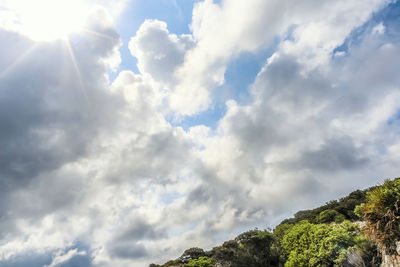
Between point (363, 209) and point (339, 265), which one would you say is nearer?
point (363, 209)

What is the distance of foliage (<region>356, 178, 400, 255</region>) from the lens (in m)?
15.4

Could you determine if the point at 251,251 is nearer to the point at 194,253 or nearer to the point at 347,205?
the point at 194,253

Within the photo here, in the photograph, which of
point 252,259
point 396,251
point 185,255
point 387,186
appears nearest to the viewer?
point 396,251

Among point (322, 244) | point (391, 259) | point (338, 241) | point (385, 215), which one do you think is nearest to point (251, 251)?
point (322, 244)

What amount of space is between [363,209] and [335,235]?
6.03 meters

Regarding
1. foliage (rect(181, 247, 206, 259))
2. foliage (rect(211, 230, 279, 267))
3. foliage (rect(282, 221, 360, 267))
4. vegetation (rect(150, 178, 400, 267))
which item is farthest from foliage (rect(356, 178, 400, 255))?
foliage (rect(181, 247, 206, 259))

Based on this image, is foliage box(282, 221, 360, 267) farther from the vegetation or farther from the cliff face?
the cliff face

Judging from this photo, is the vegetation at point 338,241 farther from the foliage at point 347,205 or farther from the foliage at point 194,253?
the foliage at point 347,205

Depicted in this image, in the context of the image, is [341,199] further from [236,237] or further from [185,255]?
[185,255]

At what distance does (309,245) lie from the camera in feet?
77.6

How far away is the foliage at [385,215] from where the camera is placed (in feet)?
50.5

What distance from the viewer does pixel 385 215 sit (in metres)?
15.7

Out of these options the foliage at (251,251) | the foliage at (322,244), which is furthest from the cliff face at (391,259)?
the foliage at (251,251)

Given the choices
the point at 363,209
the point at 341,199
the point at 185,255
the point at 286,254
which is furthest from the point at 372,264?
the point at 341,199
